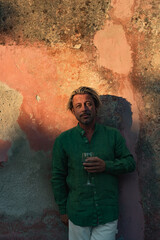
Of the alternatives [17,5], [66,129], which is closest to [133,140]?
[66,129]

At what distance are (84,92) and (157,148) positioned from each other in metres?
0.97

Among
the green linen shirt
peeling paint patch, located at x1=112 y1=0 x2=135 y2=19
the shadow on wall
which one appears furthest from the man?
the shadow on wall

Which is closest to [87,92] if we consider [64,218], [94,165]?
[94,165]

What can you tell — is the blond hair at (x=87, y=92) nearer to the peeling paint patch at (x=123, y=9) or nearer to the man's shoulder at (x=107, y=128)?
the man's shoulder at (x=107, y=128)

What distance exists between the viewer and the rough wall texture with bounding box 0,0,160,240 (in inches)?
98.2

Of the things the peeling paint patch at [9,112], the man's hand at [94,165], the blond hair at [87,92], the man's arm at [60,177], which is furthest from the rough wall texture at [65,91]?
the man's hand at [94,165]

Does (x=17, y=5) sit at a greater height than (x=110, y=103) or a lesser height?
greater

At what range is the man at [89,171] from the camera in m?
2.12

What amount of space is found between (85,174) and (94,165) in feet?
0.44

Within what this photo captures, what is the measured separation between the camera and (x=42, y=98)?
2.60 meters

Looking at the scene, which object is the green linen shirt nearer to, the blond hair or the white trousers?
the white trousers

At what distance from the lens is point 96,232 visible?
215 cm

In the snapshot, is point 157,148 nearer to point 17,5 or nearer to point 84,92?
point 84,92

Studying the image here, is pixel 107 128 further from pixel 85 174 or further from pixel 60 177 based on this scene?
pixel 60 177
